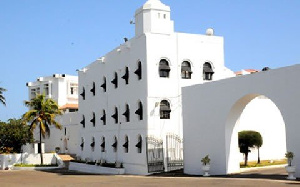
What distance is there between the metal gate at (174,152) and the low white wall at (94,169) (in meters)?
4.17

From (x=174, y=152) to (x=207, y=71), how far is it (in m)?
5.99

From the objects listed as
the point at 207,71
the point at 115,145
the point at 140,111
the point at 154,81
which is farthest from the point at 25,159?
the point at 207,71

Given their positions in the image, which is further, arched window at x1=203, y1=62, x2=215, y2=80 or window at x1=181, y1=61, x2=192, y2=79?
arched window at x1=203, y1=62, x2=215, y2=80

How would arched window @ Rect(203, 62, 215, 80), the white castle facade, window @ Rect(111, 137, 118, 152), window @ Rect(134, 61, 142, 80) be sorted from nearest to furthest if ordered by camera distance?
the white castle facade
window @ Rect(134, 61, 142, 80)
arched window @ Rect(203, 62, 215, 80)
window @ Rect(111, 137, 118, 152)

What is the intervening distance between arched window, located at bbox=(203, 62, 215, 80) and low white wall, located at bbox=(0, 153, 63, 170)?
67.6 ft

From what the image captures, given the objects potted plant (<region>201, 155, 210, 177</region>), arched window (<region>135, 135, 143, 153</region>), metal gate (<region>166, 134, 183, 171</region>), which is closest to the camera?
potted plant (<region>201, 155, 210, 177</region>)

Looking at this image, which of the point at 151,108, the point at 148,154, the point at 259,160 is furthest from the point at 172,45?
the point at 259,160

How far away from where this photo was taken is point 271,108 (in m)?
31.7

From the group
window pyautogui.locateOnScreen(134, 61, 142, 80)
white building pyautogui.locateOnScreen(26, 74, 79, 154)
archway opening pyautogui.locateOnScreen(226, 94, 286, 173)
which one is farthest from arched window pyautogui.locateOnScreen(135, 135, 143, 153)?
white building pyautogui.locateOnScreen(26, 74, 79, 154)

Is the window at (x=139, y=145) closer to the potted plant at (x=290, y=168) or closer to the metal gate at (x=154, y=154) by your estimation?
the metal gate at (x=154, y=154)

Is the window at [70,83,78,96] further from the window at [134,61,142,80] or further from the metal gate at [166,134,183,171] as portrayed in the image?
the metal gate at [166,134,183,171]

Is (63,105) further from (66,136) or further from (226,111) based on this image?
(226,111)

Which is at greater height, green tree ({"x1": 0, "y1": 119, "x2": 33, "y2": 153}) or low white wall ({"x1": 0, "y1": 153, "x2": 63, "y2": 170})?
green tree ({"x1": 0, "y1": 119, "x2": 33, "y2": 153})

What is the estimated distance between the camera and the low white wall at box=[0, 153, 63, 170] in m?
46.5
